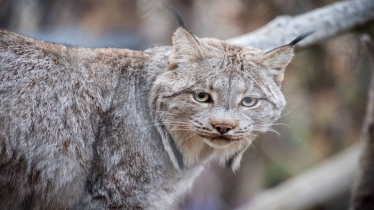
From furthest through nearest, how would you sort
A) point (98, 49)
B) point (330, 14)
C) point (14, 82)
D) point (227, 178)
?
point (227, 178), point (330, 14), point (98, 49), point (14, 82)

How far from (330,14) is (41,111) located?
136 inches

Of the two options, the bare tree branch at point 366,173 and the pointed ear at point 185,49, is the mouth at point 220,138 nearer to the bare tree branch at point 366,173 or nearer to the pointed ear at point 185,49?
the pointed ear at point 185,49

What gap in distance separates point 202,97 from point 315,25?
7.72ft

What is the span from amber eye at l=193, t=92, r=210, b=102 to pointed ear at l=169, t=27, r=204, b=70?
264mm

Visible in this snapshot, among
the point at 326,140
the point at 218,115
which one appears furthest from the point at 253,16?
the point at 218,115

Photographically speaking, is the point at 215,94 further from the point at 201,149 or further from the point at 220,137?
the point at 201,149

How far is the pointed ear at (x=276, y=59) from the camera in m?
2.88

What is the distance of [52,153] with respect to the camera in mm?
2672

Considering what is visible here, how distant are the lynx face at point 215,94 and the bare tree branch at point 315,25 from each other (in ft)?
3.51

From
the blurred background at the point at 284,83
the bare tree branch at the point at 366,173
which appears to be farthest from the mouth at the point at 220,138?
the blurred background at the point at 284,83

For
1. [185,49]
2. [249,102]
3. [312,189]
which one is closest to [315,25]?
[312,189]

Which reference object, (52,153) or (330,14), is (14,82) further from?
(330,14)

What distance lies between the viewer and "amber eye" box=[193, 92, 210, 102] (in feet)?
9.00

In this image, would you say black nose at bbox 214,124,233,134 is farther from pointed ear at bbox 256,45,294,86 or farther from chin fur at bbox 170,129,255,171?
pointed ear at bbox 256,45,294,86
